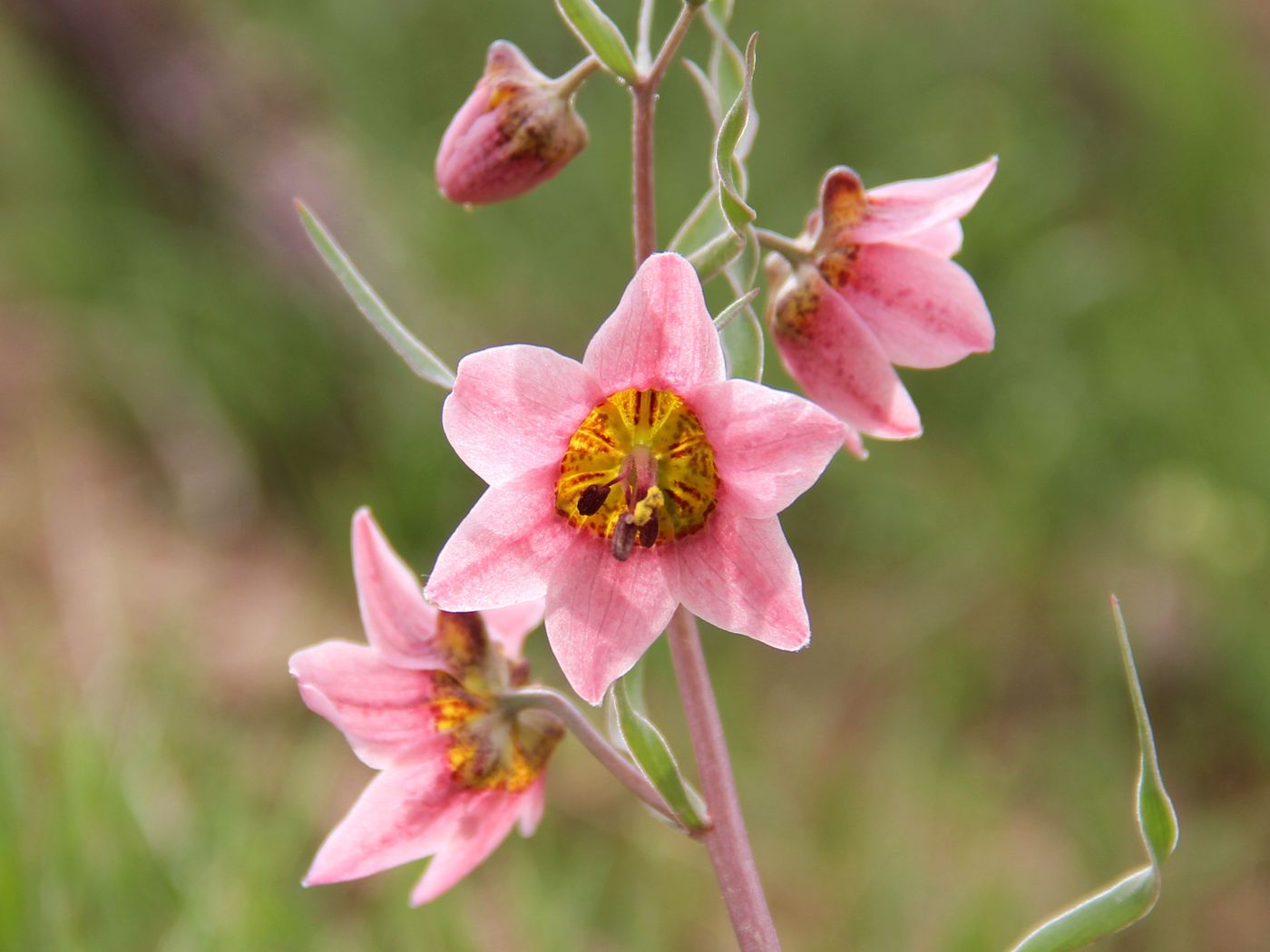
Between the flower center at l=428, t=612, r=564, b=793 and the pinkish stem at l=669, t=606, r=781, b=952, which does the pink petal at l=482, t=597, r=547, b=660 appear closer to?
the flower center at l=428, t=612, r=564, b=793

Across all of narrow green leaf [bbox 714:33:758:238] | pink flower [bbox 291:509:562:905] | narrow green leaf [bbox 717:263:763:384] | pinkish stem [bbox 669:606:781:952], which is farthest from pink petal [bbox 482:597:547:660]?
narrow green leaf [bbox 714:33:758:238]

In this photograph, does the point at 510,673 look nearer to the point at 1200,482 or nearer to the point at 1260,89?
the point at 1200,482

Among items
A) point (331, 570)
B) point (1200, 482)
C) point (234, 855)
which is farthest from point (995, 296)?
point (234, 855)

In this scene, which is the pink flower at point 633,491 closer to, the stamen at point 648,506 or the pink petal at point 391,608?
the stamen at point 648,506

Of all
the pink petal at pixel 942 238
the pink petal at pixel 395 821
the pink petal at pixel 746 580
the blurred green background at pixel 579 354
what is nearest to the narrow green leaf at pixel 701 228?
the pink petal at pixel 942 238

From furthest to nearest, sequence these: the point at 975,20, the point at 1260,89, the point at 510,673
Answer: the point at 975,20
the point at 1260,89
the point at 510,673

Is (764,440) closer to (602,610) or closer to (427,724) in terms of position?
(602,610)
